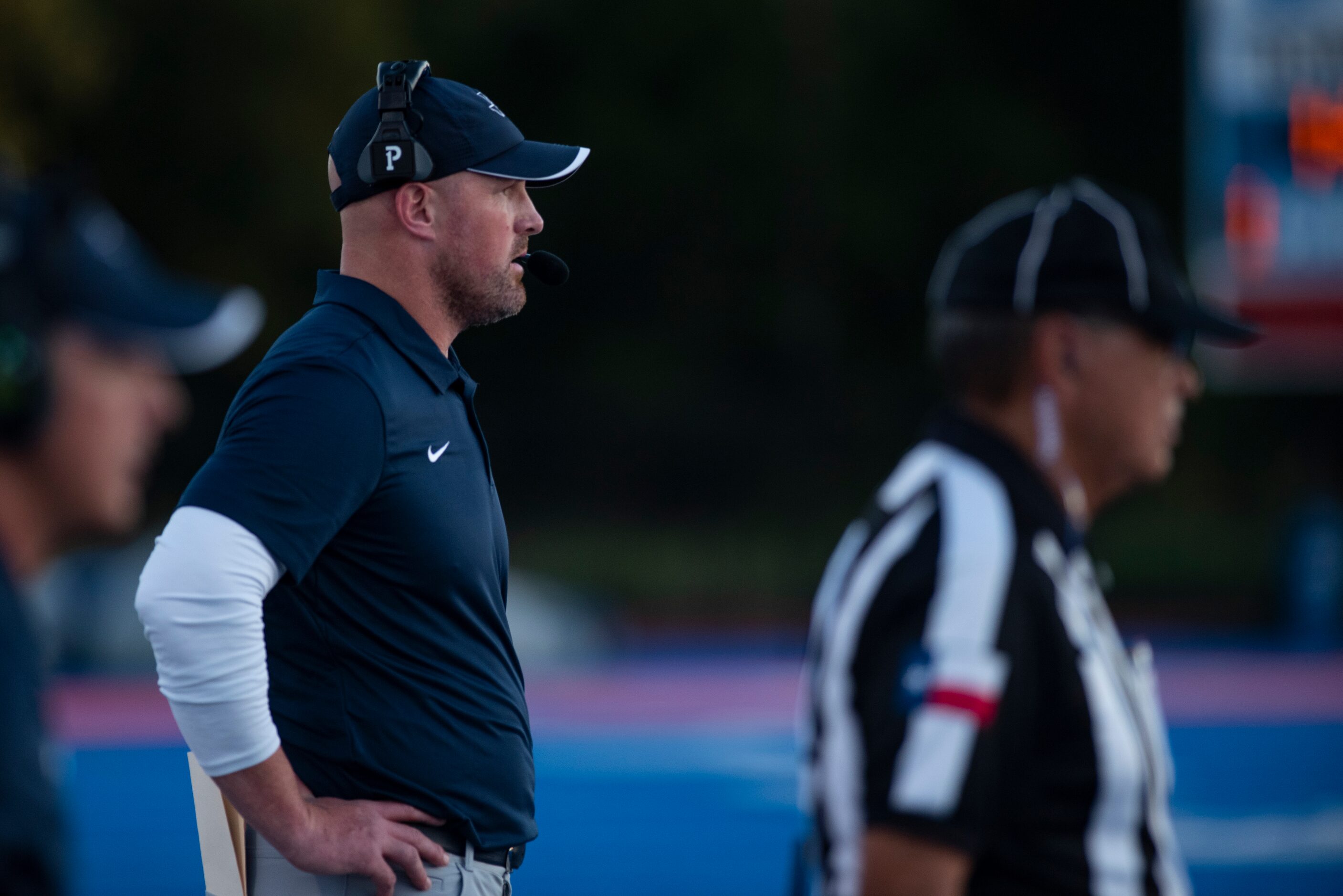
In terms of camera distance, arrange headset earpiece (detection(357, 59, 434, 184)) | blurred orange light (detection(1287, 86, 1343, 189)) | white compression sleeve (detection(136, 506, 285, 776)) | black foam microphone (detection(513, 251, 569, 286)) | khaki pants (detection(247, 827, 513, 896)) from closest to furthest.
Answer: white compression sleeve (detection(136, 506, 285, 776)), khaki pants (detection(247, 827, 513, 896)), headset earpiece (detection(357, 59, 434, 184)), black foam microphone (detection(513, 251, 569, 286)), blurred orange light (detection(1287, 86, 1343, 189))

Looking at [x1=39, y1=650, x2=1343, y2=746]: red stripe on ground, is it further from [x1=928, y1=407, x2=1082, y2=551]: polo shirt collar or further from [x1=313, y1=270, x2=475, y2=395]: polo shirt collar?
[x1=928, y1=407, x2=1082, y2=551]: polo shirt collar

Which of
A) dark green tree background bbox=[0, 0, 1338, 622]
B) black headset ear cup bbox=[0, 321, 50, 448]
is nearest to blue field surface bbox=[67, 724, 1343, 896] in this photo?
black headset ear cup bbox=[0, 321, 50, 448]

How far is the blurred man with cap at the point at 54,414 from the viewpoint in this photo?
175cm

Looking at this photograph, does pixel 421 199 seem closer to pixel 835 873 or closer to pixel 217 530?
pixel 217 530

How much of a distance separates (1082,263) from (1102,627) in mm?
555

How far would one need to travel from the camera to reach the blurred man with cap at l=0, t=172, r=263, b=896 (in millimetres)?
1754

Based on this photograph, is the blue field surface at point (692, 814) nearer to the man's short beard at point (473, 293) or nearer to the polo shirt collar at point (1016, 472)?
the man's short beard at point (473, 293)

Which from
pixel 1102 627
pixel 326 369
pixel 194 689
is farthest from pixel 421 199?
pixel 1102 627

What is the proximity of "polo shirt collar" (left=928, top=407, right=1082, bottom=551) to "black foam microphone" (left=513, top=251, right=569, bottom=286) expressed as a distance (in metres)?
0.65

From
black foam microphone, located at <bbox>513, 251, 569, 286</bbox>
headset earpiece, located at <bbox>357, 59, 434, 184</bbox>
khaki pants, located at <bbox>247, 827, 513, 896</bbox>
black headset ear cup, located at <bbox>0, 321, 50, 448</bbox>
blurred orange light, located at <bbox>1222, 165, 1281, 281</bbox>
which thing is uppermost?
blurred orange light, located at <bbox>1222, 165, 1281, 281</bbox>

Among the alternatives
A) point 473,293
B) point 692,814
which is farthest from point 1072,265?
point 692,814

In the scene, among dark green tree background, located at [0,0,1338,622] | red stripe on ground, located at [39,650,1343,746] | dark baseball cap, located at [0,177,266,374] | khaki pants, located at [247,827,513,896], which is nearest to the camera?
dark baseball cap, located at [0,177,266,374]

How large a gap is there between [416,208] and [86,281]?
533mm

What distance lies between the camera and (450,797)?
2.21 metres
